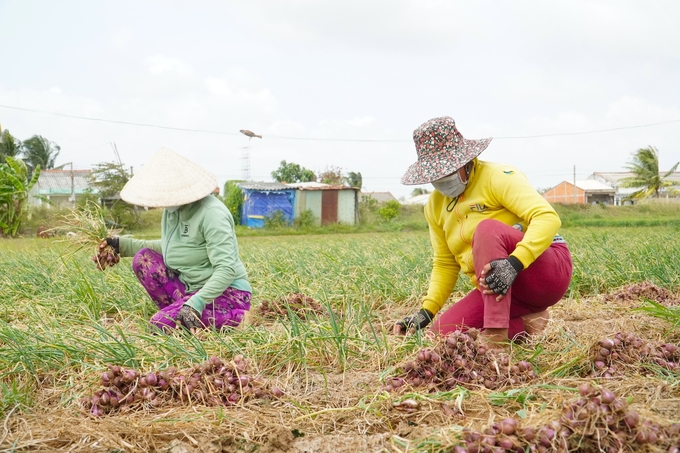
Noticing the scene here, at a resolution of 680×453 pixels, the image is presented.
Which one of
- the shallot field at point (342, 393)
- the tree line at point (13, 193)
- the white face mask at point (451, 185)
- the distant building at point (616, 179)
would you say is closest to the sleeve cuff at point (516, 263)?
the shallot field at point (342, 393)

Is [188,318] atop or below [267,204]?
below

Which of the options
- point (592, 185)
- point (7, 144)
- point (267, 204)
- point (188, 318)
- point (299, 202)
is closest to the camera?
point (188, 318)

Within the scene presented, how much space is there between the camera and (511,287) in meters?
2.69

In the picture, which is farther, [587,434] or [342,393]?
[342,393]

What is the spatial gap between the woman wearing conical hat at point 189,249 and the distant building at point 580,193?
48.7m

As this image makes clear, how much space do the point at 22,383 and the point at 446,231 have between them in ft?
5.86

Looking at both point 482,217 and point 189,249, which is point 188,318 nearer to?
point 189,249

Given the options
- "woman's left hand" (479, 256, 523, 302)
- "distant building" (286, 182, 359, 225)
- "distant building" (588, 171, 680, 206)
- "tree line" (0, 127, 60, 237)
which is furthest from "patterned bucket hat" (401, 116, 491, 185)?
"distant building" (588, 171, 680, 206)

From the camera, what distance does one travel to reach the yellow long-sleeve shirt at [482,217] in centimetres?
245

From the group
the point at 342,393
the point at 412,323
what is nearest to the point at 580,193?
the point at 412,323

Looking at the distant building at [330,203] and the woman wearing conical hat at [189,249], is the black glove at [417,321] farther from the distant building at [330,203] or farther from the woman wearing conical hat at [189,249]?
the distant building at [330,203]

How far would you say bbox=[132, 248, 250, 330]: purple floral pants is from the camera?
322cm

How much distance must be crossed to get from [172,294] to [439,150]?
171cm

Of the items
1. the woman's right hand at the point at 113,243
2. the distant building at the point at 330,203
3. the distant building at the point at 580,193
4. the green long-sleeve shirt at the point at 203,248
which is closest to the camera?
the green long-sleeve shirt at the point at 203,248
